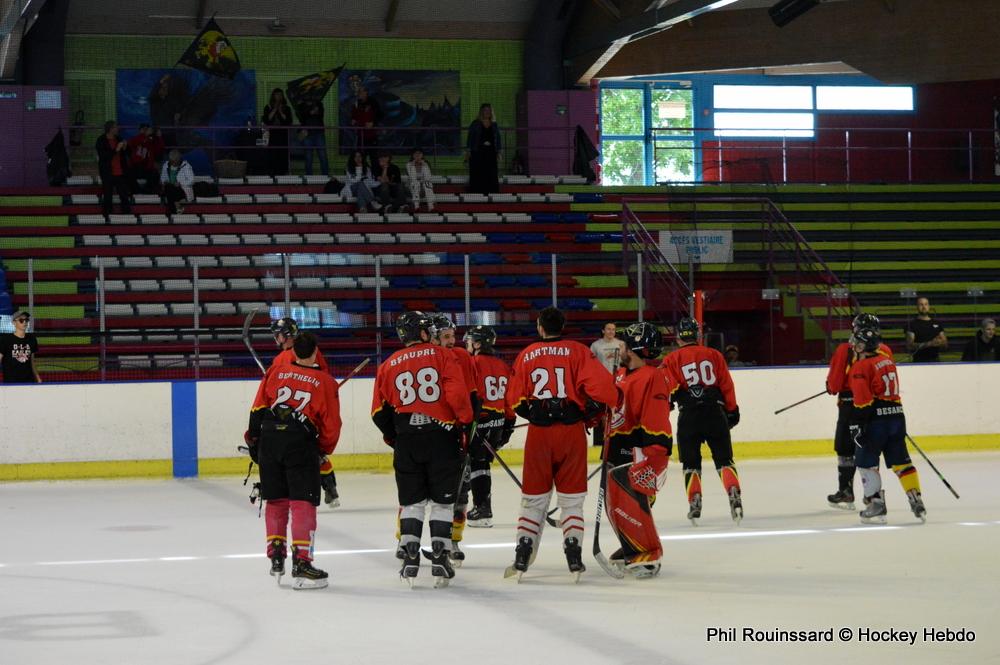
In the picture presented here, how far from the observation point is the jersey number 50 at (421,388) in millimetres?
7852

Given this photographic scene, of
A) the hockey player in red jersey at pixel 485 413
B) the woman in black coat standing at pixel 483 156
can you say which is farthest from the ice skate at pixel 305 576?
the woman in black coat standing at pixel 483 156

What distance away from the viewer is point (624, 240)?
20.0 metres

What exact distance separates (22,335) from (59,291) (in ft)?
5.07

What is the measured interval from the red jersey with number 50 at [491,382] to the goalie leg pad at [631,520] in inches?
92.5

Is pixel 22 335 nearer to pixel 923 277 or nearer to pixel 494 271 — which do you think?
pixel 494 271

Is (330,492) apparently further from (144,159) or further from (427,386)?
(144,159)

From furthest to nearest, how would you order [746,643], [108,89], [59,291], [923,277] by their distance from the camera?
[108,89] → [923,277] → [59,291] → [746,643]

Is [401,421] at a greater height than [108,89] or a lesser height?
lesser

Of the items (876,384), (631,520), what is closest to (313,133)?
(876,384)

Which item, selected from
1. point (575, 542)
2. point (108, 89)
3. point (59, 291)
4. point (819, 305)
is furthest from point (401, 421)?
point (108, 89)

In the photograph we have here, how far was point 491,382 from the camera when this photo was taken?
10359 mm

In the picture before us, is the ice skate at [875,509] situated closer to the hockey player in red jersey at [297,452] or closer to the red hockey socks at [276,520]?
the hockey player in red jersey at [297,452]

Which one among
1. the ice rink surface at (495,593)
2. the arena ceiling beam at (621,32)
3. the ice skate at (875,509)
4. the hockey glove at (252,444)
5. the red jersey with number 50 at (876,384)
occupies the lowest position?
the ice rink surface at (495,593)

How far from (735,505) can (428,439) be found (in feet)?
11.2
